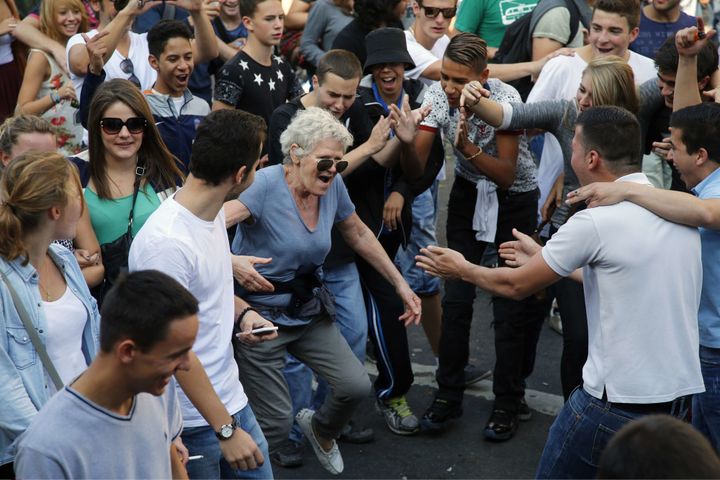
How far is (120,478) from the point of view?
104 inches

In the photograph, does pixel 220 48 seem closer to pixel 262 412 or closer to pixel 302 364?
pixel 302 364

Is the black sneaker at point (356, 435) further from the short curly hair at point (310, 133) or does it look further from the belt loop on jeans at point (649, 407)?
the belt loop on jeans at point (649, 407)

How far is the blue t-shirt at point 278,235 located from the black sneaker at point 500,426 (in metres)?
1.46

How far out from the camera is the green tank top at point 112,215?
171 inches

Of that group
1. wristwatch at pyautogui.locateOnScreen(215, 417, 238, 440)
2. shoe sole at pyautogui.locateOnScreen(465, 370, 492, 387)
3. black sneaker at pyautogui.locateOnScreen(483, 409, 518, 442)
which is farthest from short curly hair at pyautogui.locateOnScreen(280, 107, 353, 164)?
shoe sole at pyautogui.locateOnScreen(465, 370, 492, 387)

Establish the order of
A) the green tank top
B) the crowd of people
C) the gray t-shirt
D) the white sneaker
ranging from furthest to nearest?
1. the white sneaker
2. the green tank top
3. the crowd of people
4. the gray t-shirt

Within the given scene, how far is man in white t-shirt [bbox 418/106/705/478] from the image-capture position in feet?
11.7

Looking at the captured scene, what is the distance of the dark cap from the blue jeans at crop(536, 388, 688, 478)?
8.88 ft

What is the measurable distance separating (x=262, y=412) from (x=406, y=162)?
1.79m

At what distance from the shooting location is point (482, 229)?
5.50 metres

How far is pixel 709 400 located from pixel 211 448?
2.07 meters

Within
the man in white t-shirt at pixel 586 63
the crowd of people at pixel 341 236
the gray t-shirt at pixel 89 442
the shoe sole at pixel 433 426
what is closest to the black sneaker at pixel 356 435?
the crowd of people at pixel 341 236

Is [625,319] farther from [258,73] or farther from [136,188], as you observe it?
[258,73]

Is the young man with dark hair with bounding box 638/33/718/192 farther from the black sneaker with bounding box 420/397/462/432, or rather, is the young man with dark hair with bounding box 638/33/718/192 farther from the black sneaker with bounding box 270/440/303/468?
the black sneaker with bounding box 270/440/303/468
